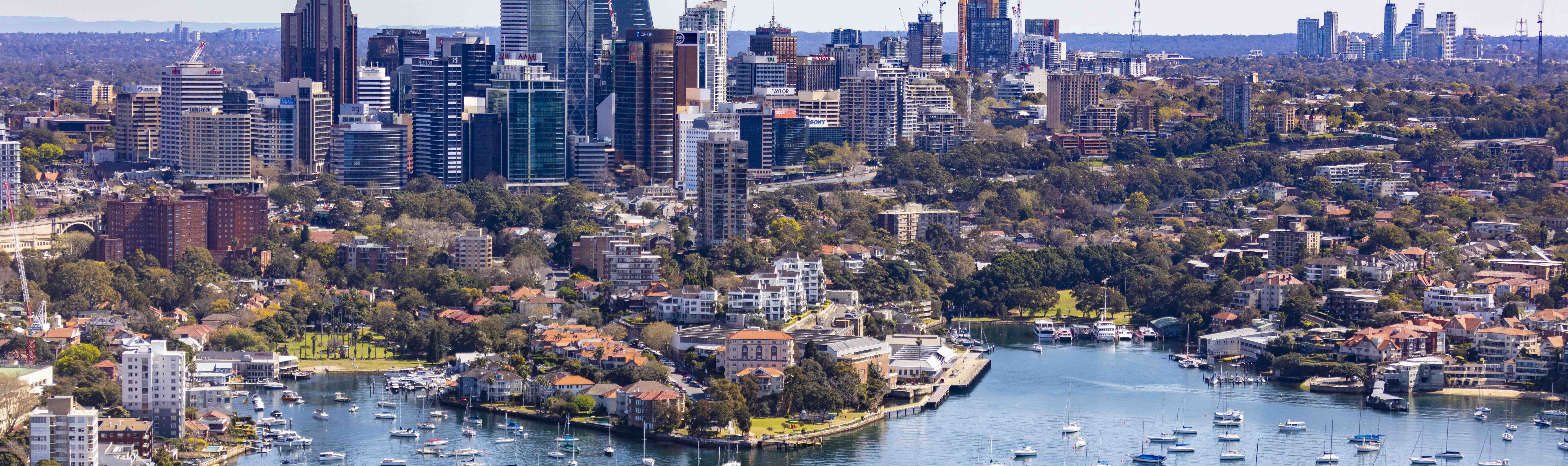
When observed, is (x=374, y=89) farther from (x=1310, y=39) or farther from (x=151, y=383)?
(x=1310, y=39)

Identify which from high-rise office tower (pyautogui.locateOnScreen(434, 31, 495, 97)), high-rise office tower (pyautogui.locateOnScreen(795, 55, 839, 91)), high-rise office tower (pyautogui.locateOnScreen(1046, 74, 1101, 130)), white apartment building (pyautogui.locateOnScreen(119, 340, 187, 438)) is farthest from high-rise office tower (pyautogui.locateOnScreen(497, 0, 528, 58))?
white apartment building (pyautogui.locateOnScreen(119, 340, 187, 438))

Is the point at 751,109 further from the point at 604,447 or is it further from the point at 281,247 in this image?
the point at 604,447

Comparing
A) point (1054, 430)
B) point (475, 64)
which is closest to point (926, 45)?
point (475, 64)

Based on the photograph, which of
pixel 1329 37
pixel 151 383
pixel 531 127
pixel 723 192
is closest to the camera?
pixel 151 383

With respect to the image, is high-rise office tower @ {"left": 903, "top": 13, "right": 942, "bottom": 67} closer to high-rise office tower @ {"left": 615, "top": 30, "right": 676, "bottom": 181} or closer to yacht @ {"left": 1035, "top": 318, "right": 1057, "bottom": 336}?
high-rise office tower @ {"left": 615, "top": 30, "right": 676, "bottom": 181}

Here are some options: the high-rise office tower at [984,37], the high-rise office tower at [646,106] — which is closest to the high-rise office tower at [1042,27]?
the high-rise office tower at [984,37]

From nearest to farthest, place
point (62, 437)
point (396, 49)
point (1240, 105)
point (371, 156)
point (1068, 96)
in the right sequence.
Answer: point (62, 437) → point (371, 156) → point (1240, 105) → point (1068, 96) → point (396, 49)
